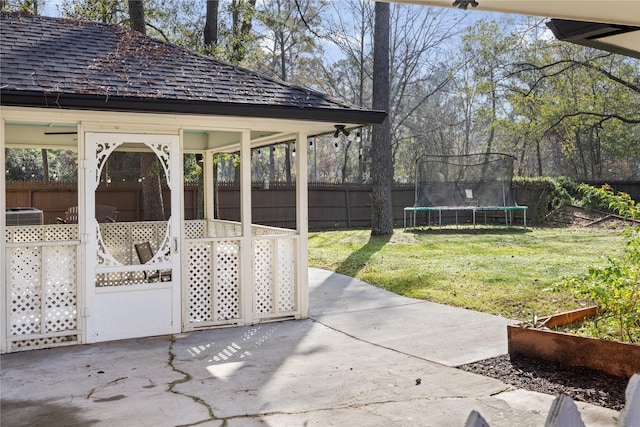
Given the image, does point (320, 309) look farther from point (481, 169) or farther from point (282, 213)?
point (481, 169)

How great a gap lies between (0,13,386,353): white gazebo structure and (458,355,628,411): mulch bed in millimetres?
2599

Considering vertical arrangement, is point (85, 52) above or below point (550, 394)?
above

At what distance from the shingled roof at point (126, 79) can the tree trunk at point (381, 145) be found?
9263 millimetres

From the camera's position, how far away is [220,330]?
6203 millimetres

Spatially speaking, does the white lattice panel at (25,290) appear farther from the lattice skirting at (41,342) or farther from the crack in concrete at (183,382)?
the crack in concrete at (183,382)

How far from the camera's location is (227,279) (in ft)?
20.8

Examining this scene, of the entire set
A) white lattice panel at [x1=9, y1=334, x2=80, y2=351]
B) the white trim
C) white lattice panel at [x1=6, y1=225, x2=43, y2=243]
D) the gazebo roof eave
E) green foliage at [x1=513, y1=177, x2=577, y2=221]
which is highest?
the gazebo roof eave

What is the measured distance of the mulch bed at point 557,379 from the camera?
3.98 metres

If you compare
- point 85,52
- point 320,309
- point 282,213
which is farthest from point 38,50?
point 282,213

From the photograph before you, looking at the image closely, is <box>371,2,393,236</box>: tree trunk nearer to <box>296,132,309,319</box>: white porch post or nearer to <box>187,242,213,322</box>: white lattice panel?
<box>296,132,309,319</box>: white porch post

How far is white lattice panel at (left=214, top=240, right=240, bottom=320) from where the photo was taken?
248 inches

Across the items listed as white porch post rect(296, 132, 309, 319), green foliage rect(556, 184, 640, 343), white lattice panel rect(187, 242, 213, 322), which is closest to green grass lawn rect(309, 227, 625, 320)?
green foliage rect(556, 184, 640, 343)

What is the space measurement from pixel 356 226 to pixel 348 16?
12.7 metres

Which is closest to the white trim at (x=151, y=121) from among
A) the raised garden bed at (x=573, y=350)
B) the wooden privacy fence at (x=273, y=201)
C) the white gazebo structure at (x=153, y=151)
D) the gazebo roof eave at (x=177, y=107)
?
the white gazebo structure at (x=153, y=151)
